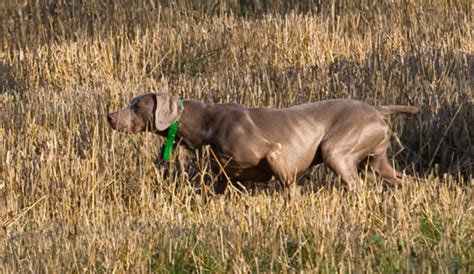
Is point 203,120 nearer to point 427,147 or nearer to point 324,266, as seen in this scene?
point 427,147

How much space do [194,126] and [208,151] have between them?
25 cm

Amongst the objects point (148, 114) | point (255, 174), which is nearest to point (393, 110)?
point (255, 174)

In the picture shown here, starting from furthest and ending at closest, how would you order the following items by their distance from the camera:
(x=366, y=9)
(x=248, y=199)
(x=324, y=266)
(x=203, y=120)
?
(x=366, y=9) → (x=203, y=120) → (x=248, y=199) → (x=324, y=266)

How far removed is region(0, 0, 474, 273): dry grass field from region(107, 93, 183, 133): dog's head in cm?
32

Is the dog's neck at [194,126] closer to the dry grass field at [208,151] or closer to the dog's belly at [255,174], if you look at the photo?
the dry grass field at [208,151]

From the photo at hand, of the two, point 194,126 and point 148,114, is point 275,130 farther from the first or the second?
point 148,114

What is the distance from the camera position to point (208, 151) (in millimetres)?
7480

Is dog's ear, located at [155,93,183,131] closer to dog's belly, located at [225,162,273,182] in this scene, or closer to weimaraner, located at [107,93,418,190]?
weimaraner, located at [107,93,418,190]

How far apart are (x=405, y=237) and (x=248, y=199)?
1424mm

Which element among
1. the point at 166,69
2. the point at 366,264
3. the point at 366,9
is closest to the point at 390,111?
the point at 366,264

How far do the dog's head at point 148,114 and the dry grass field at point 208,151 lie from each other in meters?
0.32

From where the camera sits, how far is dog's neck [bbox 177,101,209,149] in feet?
25.0

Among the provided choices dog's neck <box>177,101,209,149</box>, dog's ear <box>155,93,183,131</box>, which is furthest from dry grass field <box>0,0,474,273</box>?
dog's ear <box>155,93,183,131</box>

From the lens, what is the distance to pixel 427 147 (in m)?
8.38
